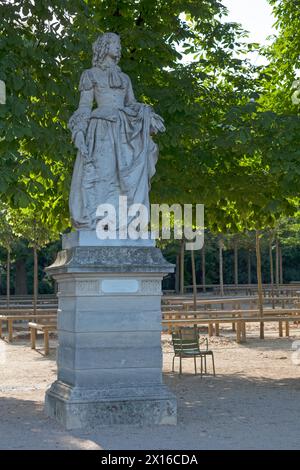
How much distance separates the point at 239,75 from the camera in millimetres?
15398

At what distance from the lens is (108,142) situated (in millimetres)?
9562

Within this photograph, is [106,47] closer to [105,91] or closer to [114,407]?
[105,91]

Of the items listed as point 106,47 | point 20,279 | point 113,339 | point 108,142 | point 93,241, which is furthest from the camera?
point 20,279

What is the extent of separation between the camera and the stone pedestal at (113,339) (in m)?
9.01

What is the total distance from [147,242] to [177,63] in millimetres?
6286

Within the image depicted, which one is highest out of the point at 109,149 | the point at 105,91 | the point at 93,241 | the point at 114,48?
the point at 114,48

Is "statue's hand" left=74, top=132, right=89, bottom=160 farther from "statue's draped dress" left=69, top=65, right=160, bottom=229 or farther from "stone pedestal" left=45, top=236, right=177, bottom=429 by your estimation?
"stone pedestal" left=45, top=236, right=177, bottom=429

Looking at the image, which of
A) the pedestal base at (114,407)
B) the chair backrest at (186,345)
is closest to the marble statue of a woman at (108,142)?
the pedestal base at (114,407)

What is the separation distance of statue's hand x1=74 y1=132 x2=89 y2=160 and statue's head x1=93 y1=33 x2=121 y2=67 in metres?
1.02

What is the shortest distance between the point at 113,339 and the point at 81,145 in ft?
7.45

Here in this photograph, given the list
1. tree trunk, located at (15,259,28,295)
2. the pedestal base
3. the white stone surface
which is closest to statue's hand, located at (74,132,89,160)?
the white stone surface

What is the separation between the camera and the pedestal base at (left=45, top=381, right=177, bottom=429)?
350 inches

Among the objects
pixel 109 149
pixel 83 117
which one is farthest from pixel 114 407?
pixel 83 117

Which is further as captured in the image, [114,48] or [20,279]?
[20,279]
